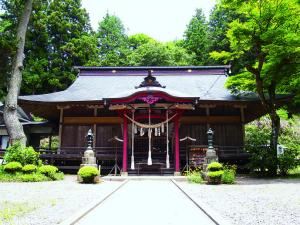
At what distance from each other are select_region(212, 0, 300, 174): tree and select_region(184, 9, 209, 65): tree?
80.9 feet

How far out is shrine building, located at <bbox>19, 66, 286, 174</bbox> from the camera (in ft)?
48.9

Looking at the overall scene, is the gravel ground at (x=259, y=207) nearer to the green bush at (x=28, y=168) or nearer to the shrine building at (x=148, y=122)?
the shrine building at (x=148, y=122)

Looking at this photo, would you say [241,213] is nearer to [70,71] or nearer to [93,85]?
[93,85]

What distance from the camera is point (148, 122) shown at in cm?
1648

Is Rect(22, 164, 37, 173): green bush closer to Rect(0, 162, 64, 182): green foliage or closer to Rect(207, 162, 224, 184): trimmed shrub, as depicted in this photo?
Rect(0, 162, 64, 182): green foliage

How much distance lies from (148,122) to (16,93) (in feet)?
24.2

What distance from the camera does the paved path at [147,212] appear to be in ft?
17.3

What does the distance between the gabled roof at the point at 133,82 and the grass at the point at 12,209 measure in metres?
10.3

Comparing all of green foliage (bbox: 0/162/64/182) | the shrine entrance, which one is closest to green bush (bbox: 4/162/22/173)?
green foliage (bbox: 0/162/64/182)

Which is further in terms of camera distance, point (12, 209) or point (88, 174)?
point (88, 174)

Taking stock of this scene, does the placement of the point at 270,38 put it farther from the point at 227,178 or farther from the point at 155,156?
the point at 155,156

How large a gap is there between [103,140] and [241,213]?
43.0ft

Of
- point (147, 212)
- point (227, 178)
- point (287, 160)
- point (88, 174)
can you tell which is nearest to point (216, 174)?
point (227, 178)

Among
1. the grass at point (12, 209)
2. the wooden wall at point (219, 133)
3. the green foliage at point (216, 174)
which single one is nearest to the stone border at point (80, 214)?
the grass at point (12, 209)
